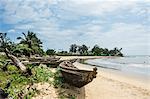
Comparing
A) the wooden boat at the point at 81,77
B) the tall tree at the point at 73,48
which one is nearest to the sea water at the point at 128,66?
the wooden boat at the point at 81,77

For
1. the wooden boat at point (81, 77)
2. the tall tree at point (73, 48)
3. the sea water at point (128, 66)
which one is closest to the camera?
the wooden boat at point (81, 77)

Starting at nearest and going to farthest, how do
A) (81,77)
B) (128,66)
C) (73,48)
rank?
(81,77) < (128,66) < (73,48)

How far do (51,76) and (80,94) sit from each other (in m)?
3.78

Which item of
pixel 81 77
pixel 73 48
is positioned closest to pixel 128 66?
pixel 81 77

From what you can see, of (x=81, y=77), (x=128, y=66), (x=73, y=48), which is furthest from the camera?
(x=73, y=48)

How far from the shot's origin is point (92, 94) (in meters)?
11.0

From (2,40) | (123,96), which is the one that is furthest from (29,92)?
(2,40)

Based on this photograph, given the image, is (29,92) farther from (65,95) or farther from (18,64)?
(18,64)

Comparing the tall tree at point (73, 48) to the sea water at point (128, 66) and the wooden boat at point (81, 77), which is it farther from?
the wooden boat at point (81, 77)

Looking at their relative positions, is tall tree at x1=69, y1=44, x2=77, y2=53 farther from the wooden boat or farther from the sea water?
the wooden boat

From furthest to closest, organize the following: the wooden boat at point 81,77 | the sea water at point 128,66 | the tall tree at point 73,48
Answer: the tall tree at point 73,48, the sea water at point 128,66, the wooden boat at point 81,77

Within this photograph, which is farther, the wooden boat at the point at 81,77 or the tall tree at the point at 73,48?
the tall tree at the point at 73,48

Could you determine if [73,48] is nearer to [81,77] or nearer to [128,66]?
[128,66]

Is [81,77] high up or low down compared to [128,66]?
up
